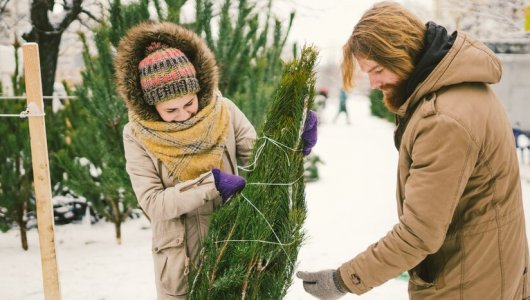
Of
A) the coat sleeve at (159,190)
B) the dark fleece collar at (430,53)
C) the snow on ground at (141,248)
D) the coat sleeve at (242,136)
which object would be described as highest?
the dark fleece collar at (430,53)

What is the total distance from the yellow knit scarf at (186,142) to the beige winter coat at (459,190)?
0.78 m

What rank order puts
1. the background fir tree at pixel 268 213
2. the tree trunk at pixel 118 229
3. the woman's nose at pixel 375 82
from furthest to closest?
the tree trunk at pixel 118 229, the background fir tree at pixel 268 213, the woman's nose at pixel 375 82

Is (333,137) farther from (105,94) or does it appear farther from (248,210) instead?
(248,210)

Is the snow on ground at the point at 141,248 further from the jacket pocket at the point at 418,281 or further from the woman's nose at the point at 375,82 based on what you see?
the woman's nose at the point at 375,82

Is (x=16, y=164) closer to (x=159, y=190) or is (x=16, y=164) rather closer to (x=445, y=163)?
(x=159, y=190)

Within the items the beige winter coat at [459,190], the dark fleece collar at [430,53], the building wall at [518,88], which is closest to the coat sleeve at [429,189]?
the beige winter coat at [459,190]

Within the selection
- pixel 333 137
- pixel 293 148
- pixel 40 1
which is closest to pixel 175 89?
pixel 293 148

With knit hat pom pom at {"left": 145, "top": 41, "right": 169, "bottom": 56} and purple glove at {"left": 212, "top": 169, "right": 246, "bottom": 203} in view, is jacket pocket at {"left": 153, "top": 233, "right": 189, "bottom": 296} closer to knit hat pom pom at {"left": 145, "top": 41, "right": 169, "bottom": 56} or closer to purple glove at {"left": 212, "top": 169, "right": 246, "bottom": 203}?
purple glove at {"left": 212, "top": 169, "right": 246, "bottom": 203}

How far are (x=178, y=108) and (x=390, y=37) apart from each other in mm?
929

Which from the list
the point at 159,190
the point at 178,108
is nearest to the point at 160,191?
the point at 159,190

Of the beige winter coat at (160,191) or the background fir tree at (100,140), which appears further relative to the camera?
the background fir tree at (100,140)

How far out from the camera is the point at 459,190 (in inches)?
49.0

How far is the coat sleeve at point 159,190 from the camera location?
1.68 meters

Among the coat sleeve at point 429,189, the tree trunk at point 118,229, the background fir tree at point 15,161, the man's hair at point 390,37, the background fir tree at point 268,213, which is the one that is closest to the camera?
the coat sleeve at point 429,189
